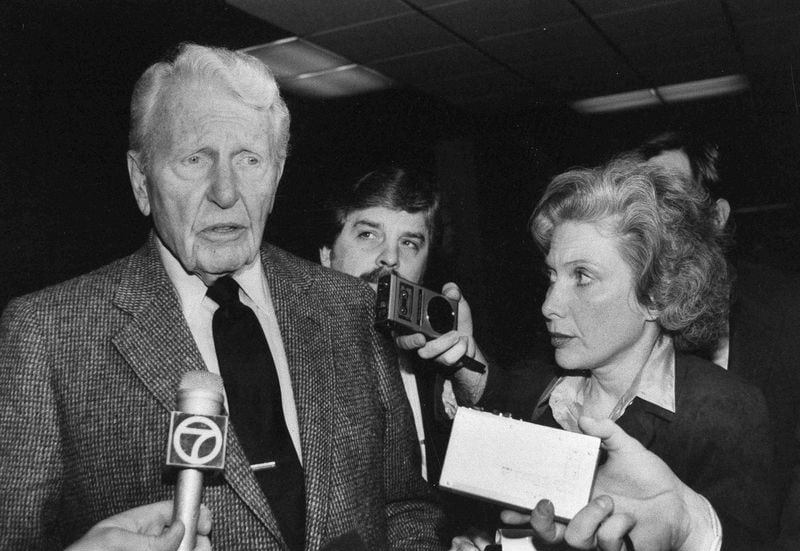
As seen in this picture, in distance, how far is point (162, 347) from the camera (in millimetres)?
1223

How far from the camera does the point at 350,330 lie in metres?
1.49

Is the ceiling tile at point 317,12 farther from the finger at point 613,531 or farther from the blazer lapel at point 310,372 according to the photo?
the finger at point 613,531

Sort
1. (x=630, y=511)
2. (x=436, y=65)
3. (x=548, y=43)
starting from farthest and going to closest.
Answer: (x=436, y=65) → (x=548, y=43) → (x=630, y=511)

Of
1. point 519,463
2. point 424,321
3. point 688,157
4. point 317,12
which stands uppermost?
point 317,12

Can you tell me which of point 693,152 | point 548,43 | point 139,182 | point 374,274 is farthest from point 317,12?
point 139,182

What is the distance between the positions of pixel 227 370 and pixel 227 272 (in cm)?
20

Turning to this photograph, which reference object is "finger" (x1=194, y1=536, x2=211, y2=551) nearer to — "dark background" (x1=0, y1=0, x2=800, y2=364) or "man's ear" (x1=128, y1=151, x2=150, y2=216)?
"man's ear" (x1=128, y1=151, x2=150, y2=216)

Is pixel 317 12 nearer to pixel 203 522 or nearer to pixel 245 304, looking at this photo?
pixel 245 304

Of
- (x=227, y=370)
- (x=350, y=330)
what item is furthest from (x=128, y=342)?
(x=350, y=330)

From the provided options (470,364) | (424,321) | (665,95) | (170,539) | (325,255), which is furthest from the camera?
(665,95)

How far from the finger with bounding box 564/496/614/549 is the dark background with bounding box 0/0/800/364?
1372 mm

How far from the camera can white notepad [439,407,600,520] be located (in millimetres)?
1061

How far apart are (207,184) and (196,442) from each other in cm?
68

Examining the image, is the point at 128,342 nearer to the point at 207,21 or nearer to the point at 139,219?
the point at 139,219
